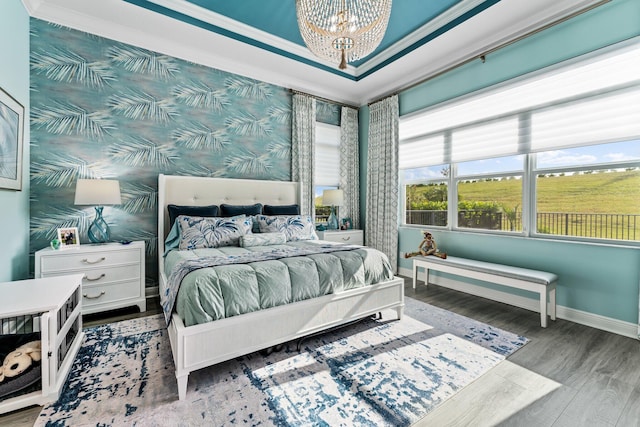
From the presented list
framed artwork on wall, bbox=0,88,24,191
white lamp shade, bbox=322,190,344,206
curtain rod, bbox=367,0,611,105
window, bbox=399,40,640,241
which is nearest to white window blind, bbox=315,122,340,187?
white lamp shade, bbox=322,190,344,206

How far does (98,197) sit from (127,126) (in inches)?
36.8

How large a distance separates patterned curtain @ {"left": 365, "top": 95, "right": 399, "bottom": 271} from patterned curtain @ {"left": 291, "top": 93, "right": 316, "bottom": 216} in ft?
3.23

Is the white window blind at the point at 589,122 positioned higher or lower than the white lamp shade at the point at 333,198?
higher

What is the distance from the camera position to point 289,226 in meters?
3.29

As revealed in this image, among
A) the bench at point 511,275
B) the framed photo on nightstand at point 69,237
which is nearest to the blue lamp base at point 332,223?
the bench at point 511,275

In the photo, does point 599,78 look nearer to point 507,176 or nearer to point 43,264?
point 507,176

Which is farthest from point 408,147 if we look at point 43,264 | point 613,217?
point 43,264

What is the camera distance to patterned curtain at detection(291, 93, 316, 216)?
14.0 ft

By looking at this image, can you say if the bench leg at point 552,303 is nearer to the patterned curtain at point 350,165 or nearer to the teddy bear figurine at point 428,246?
the teddy bear figurine at point 428,246

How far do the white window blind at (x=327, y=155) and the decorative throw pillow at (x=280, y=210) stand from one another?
0.94 meters

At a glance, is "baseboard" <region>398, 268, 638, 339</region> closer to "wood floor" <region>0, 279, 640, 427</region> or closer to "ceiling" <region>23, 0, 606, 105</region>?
"wood floor" <region>0, 279, 640, 427</region>

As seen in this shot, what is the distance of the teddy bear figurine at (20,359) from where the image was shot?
1.47 metres

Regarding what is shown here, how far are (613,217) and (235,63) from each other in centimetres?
440

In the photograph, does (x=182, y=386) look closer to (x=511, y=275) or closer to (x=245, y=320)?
(x=245, y=320)
